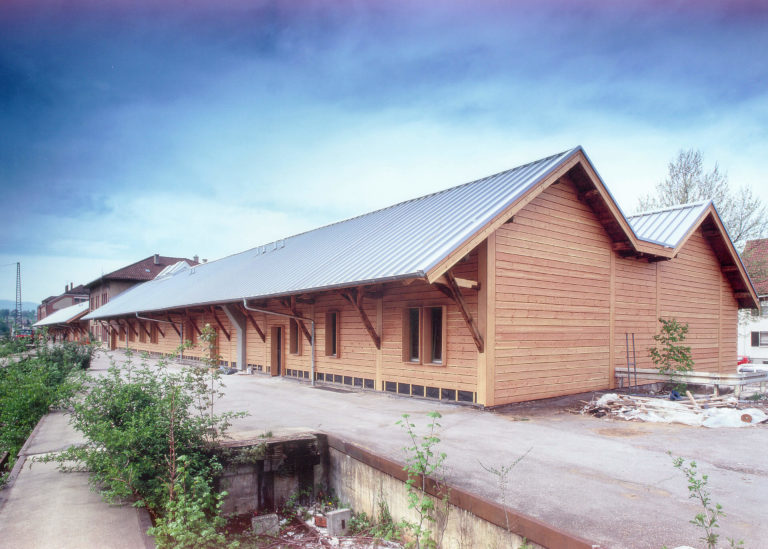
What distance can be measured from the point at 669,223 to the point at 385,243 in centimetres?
885

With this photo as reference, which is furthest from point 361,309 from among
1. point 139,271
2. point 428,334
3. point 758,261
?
point 139,271

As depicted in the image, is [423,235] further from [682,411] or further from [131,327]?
[131,327]

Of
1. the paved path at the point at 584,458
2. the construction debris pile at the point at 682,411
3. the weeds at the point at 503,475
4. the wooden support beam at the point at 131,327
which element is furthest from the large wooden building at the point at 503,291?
the wooden support beam at the point at 131,327

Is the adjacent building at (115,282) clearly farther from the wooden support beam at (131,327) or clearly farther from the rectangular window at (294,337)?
the rectangular window at (294,337)

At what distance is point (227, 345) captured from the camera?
1941 cm

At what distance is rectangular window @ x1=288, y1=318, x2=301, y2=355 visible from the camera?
1541 cm

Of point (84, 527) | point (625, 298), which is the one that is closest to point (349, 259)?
point (625, 298)

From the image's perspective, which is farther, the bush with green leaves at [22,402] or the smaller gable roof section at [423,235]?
the smaller gable roof section at [423,235]

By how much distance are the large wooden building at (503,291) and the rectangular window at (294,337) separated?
0.18 ft

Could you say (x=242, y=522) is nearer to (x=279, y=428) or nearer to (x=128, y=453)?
(x=279, y=428)

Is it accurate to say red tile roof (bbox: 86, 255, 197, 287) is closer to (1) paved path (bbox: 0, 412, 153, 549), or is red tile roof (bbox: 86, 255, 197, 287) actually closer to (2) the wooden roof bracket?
(2) the wooden roof bracket

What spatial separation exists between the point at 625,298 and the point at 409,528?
9.65 metres

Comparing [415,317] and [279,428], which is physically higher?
[415,317]

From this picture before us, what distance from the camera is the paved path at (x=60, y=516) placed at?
456 cm
